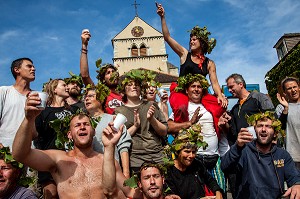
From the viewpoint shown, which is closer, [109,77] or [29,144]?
[29,144]

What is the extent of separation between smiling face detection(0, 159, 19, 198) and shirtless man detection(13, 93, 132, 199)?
474 mm

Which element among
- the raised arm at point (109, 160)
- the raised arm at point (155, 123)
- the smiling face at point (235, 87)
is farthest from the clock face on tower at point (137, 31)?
the raised arm at point (109, 160)

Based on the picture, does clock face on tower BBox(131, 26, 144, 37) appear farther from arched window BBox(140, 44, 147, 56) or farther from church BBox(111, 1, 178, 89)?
arched window BBox(140, 44, 147, 56)

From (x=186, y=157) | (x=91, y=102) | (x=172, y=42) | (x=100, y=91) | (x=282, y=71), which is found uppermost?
(x=282, y=71)

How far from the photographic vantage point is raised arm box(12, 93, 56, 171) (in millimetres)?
3365

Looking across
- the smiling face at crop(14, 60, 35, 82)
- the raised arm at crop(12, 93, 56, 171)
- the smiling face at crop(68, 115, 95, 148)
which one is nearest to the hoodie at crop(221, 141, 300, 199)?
the smiling face at crop(68, 115, 95, 148)

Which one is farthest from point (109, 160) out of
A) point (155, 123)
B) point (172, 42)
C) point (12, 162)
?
point (172, 42)

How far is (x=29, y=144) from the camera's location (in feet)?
11.8

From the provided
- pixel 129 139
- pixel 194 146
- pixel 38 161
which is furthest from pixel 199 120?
pixel 38 161

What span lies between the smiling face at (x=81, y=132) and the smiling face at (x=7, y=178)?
0.85 metres

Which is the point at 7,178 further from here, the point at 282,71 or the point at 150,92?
the point at 282,71

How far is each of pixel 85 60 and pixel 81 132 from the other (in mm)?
2480

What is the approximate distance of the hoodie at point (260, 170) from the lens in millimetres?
4746

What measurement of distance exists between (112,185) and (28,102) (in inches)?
57.4
